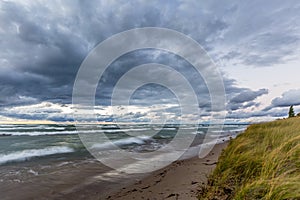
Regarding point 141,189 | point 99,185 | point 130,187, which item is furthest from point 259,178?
point 99,185

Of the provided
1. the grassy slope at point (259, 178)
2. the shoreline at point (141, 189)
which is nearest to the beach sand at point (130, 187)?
the shoreline at point (141, 189)

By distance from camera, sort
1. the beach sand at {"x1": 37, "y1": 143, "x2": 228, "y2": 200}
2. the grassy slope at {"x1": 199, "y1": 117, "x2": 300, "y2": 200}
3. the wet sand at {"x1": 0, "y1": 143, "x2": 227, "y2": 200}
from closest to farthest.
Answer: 1. the grassy slope at {"x1": 199, "y1": 117, "x2": 300, "y2": 200}
2. the beach sand at {"x1": 37, "y1": 143, "x2": 228, "y2": 200}
3. the wet sand at {"x1": 0, "y1": 143, "x2": 227, "y2": 200}

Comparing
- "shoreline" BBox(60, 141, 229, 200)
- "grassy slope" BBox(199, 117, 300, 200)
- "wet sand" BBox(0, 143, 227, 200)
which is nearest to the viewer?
"grassy slope" BBox(199, 117, 300, 200)

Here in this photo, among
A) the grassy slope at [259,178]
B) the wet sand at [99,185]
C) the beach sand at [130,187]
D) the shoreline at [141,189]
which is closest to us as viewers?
the grassy slope at [259,178]

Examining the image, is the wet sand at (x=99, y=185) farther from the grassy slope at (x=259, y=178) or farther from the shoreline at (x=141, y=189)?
the grassy slope at (x=259, y=178)

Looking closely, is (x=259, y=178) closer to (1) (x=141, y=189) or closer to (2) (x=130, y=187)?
(1) (x=141, y=189)

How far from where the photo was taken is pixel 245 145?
6750 mm

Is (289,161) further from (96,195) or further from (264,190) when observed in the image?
(96,195)

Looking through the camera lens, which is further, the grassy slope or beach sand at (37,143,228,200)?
beach sand at (37,143,228,200)

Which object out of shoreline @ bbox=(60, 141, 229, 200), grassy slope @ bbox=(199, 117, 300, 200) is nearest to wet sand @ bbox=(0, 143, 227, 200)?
shoreline @ bbox=(60, 141, 229, 200)

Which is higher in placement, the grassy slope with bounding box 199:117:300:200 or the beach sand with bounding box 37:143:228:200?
the grassy slope with bounding box 199:117:300:200

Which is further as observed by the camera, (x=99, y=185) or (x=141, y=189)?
(x=99, y=185)

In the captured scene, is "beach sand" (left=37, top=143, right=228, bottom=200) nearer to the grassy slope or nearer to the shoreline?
the shoreline

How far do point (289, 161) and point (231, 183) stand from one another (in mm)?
1254
